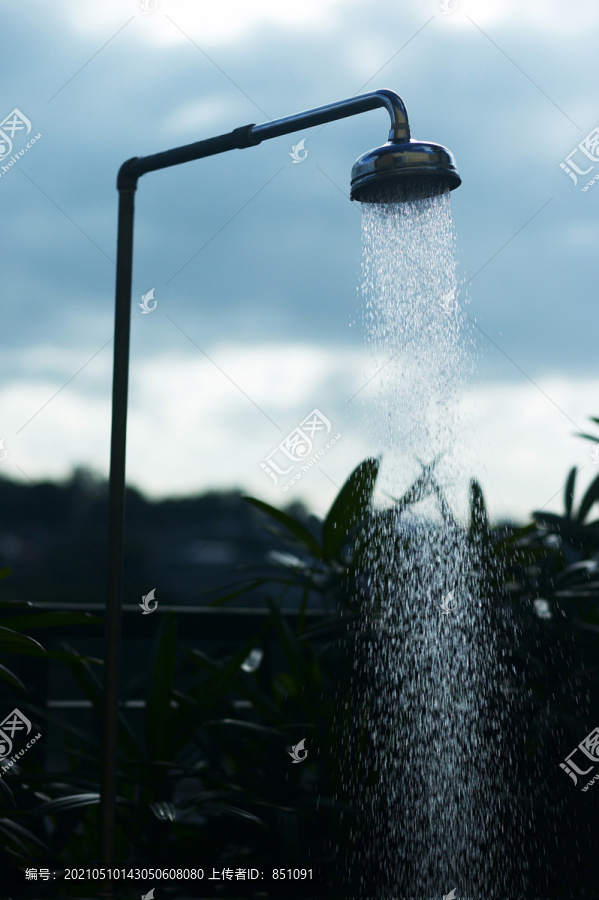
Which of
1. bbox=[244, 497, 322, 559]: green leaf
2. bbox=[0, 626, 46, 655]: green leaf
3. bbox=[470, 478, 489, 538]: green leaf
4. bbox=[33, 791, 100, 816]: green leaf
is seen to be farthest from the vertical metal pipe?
bbox=[470, 478, 489, 538]: green leaf

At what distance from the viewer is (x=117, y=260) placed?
3.14 feet

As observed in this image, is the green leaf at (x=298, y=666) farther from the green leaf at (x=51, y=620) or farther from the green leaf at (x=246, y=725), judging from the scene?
the green leaf at (x=51, y=620)

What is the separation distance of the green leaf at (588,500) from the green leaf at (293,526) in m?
0.74

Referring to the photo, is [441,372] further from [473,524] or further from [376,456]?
[473,524]

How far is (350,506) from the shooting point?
1.88 meters

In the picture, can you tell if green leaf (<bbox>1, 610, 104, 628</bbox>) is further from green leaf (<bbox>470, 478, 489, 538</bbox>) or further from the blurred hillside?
green leaf (<bbox>470, 478, 489, 538</bbox>)

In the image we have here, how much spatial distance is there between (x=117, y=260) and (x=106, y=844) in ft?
2.38

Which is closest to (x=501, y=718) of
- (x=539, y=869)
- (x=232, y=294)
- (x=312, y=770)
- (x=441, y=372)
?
(x=539, y=869)

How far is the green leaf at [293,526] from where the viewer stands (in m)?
1.88

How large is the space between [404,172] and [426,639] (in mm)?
1151

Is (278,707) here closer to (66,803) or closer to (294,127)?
(66,803)

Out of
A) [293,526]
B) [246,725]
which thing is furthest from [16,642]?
[293,526]

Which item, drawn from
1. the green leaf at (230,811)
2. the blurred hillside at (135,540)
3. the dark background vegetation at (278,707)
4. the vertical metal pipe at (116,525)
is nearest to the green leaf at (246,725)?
the dark background vegetation at (278,707)

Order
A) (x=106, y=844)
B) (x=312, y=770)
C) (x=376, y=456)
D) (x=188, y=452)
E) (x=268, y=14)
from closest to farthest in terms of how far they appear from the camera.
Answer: (x=106, y=844), (x=312, y=770), (x=376, y=456), (x=268, y=14), (x=188, y=452)
